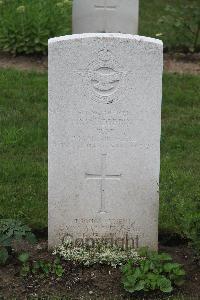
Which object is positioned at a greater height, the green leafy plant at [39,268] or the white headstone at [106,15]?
the white headstone at [106,15]

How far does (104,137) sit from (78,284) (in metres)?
0.92

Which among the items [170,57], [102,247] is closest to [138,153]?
[102,247]

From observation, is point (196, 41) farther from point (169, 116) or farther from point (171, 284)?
point (171, 284)

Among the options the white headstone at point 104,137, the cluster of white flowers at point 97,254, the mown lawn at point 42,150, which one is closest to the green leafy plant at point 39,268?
the cluster of white flowers at point 97,254

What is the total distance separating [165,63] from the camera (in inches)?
390

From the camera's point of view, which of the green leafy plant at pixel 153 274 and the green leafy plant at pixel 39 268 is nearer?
the green leafy plant at pixel 153 274

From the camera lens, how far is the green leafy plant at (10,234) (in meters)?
5.23

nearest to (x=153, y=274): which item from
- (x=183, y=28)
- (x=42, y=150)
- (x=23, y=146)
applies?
(x=42, y=150)

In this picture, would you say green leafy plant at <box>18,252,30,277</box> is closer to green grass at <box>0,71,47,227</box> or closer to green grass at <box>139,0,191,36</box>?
green grass at <box>0,71,47,227</box>

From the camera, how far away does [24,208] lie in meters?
6.16

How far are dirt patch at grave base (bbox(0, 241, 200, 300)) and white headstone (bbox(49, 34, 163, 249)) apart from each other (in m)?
0.25

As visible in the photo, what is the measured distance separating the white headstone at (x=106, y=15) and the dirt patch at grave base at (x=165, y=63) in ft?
2.23

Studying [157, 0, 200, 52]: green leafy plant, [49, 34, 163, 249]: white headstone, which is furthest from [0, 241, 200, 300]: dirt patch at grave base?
[157, 0, 200, 52]: green leafy plant

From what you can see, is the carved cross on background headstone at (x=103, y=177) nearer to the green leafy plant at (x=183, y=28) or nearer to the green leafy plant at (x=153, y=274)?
the green leafy plant at (x=153, y=274)
